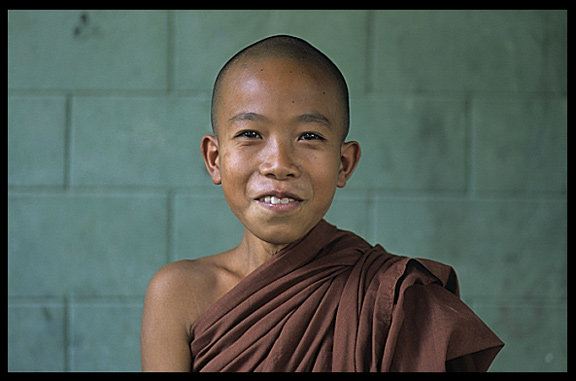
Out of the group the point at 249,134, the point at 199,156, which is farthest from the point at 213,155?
the point at 199,156

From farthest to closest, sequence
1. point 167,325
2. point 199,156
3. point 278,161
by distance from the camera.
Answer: point 199,156 → point 167,325 → point 278,161

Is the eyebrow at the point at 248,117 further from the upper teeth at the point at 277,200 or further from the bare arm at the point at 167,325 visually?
the bare arm at the point at 167,325

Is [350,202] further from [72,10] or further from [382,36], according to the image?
[72,10]

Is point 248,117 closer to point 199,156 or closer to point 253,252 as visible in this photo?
point 253,252

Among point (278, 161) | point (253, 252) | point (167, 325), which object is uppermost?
point (278, 161)

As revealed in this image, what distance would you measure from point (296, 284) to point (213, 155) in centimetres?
28

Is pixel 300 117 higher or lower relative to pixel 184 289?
higher

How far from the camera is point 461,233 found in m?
1.87

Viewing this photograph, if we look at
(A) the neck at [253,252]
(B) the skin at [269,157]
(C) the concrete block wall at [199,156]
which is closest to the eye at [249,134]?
(B) the skin at [269,157]

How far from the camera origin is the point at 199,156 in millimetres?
1837

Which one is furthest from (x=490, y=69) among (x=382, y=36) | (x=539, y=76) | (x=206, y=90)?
(x=206, y=90)

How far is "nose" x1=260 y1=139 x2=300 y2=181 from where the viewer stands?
932 mm

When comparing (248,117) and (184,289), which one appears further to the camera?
(184,289)

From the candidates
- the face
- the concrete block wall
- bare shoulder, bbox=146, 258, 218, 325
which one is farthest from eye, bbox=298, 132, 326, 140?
the concrete block wall
